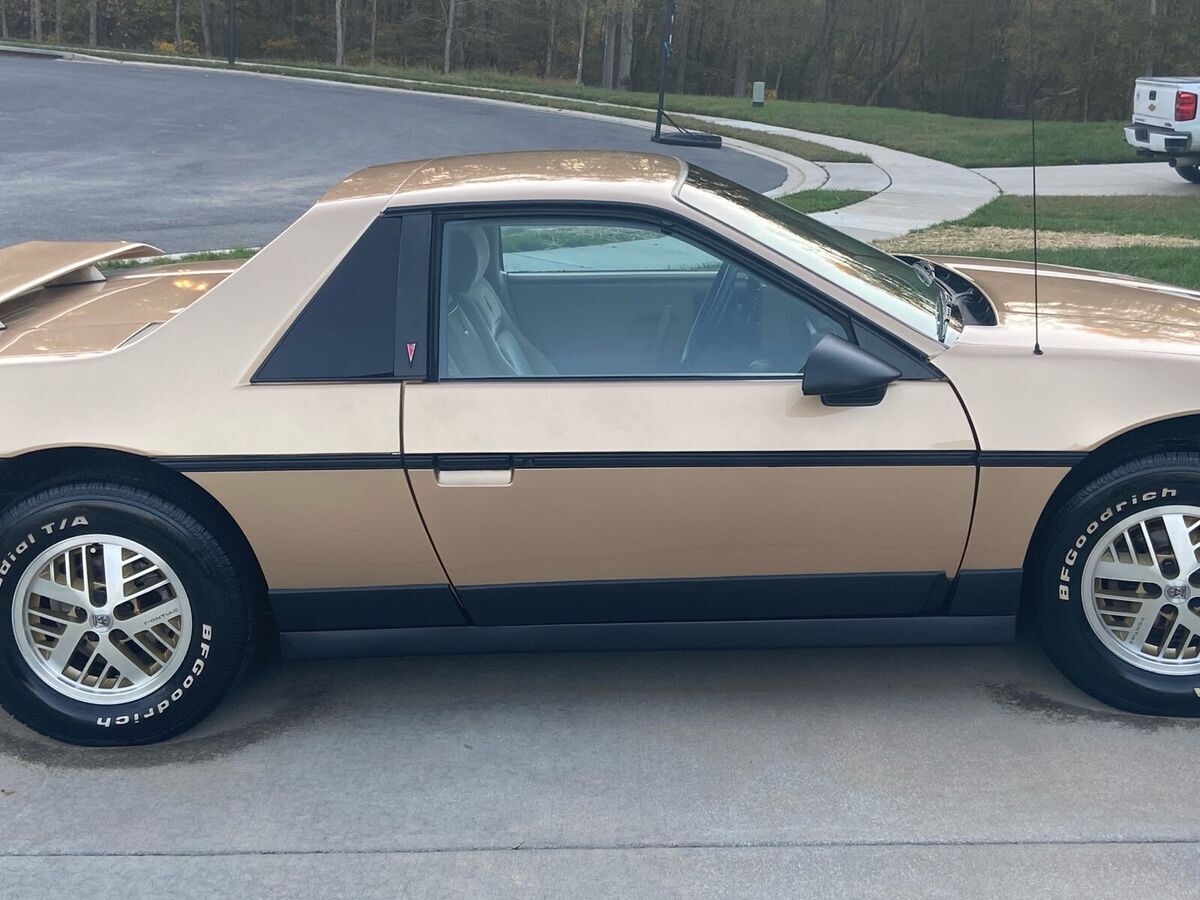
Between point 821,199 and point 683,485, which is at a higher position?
point 821,199

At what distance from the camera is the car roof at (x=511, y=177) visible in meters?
3.38

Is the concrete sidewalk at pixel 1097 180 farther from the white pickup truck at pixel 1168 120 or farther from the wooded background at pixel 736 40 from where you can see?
the wooded background at pixel 736 40

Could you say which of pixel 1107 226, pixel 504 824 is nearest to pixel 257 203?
pixel 1107 226

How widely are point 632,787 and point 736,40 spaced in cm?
5496

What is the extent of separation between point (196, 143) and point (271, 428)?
1563cm

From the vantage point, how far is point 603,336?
3.63m

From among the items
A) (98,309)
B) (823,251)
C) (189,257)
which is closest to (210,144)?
(189,257)

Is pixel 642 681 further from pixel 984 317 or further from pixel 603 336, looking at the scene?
pixel 984 317

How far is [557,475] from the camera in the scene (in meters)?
3.17

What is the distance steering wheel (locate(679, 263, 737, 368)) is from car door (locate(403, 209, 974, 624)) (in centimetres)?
2

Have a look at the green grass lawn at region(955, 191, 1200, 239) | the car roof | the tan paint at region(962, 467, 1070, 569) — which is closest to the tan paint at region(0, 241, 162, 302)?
the car roof

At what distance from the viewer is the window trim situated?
3.22 meters

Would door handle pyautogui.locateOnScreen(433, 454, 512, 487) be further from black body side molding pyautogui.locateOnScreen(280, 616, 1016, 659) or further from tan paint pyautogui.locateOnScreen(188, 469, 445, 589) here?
black body side molding pyautogui.locateOnScreen(280, 616, 1016, 659)

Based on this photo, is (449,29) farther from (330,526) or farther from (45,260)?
(330,526)
